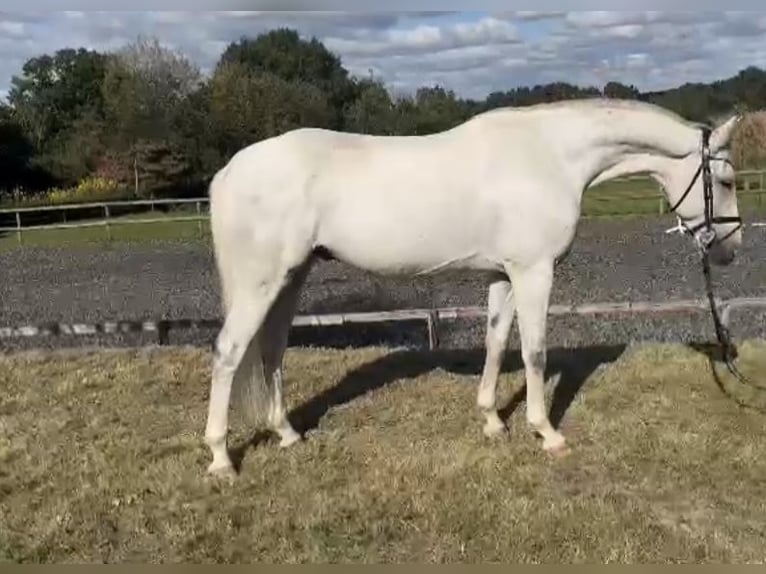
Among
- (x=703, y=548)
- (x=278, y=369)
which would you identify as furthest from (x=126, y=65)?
(x=703, y=548)

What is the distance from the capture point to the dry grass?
3664 mm

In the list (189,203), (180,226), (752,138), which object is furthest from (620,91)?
(189,203)

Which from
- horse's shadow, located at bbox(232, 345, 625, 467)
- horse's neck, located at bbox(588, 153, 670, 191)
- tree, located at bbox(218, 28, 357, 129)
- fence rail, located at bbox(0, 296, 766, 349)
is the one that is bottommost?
horse's shadow, located at bbox(232, 345, 625, 467)

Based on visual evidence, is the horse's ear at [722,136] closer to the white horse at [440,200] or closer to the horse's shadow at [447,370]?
the white horse at [440,200]

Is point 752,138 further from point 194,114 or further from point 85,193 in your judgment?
point 85,193

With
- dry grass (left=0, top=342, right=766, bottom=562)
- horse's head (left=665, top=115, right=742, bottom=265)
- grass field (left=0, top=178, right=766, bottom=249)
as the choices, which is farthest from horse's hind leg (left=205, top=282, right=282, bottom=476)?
grass field (left=0, top=178, right=766, bottom=249)

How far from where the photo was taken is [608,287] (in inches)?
411

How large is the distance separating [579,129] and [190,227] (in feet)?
62.0

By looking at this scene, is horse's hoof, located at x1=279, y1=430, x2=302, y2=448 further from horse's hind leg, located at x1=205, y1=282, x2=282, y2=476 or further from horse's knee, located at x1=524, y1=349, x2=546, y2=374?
horse's knee, located at x1=524, y1=349, x2=546, y2=374

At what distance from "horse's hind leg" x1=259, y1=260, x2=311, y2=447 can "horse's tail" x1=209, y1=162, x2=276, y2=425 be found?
33 mm

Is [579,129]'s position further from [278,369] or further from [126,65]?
[126,65]

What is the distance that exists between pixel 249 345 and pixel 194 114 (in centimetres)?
2159

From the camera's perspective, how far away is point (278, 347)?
4836mm

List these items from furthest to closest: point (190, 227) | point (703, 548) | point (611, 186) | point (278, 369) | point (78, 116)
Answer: point (78, 116) < point (611, 186) < point (190, 227) < point (278, 369) < point (703, 548)
